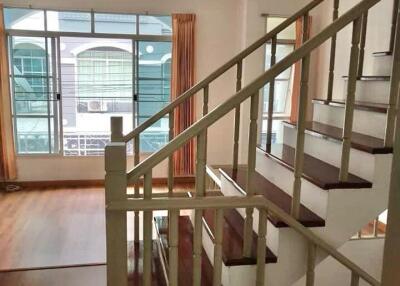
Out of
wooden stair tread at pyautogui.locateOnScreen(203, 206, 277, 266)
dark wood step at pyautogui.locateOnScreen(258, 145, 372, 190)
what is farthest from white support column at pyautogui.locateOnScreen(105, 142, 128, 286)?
dark wood step at pyautogui.locateOnScreen(258, 145, 372, 190)

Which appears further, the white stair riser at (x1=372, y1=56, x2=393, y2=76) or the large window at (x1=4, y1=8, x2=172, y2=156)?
the large window at (x1=4, y1=8, x2=172, y2=156)

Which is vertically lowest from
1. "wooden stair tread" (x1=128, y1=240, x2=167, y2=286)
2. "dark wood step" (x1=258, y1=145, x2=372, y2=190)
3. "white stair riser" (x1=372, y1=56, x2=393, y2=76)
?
"wooden stair tread" (x1=128, y1=240, x2=167, y2=286)

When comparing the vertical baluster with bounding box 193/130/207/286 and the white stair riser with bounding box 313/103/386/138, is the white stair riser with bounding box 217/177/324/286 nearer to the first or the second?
the vertical baluster with bounding box 193/130/207/286

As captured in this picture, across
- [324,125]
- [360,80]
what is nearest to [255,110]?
[324,125]

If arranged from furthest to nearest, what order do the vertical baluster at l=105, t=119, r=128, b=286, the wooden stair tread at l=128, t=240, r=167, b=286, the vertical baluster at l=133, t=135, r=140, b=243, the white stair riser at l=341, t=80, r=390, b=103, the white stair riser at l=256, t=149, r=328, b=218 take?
the vertical baluster at l=133, t=135, r=140, b=243
the white stair riser at l=341, t=80, r=390, b=103
the wooden stair tread at l=128, t=240, r=167, b=286
the white stair riser at l=256, t=149, r=328, b=218
the vertical baluster at l=105, t=119, r=128, b=286

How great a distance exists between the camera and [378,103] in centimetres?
241

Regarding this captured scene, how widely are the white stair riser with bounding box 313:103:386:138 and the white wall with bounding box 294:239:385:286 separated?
1097mm

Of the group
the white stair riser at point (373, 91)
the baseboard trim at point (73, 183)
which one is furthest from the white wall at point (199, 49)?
the white stair riser at point (373, 91)

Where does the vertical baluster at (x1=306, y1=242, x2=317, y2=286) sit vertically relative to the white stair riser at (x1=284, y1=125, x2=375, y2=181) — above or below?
below

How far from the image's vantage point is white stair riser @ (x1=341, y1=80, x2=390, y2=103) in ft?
7.80

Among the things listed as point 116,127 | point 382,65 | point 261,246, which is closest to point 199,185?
point 261,246

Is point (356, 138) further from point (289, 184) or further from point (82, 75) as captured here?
point (82, 75)

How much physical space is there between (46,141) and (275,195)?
13.7 ft

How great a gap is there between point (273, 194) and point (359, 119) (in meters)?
0.73
